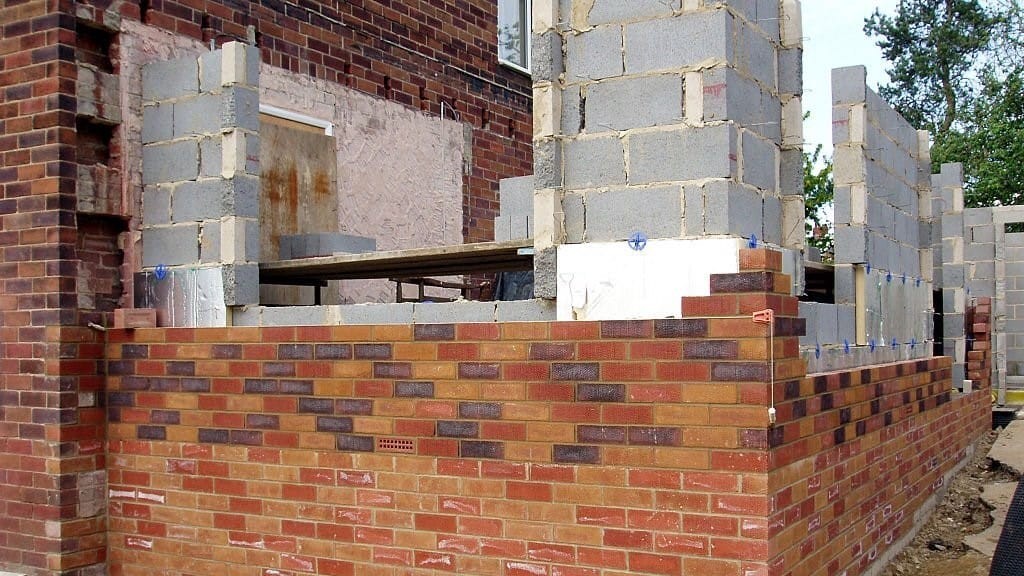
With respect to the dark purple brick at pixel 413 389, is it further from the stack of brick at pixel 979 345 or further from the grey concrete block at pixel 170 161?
the stack of brick at pixel 979 345

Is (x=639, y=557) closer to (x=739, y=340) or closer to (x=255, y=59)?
(x=739, y=340)

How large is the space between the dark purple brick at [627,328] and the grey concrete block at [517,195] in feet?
9.18

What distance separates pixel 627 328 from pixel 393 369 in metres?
1.36

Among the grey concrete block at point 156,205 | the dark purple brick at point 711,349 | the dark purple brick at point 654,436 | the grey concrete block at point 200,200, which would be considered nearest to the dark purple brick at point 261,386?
the grey concrete block at point 200,200

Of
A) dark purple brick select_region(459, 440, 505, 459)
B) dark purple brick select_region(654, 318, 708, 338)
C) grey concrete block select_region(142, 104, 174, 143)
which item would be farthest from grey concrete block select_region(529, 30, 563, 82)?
grey concrete block select_region(142, 104, 174, 143)

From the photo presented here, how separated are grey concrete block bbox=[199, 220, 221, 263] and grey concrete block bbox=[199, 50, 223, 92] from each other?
0.83 meters

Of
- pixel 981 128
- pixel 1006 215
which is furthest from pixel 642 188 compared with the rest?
pixel 981 128

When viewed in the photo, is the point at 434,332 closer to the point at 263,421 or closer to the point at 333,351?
the point at 333,351

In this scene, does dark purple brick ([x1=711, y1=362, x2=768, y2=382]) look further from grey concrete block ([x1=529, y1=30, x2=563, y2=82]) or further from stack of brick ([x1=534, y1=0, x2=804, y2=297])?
grey concrete block ([x1=529, y1=30, x2=563, y2=82])

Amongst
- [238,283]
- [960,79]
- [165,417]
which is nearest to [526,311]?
[238,283]

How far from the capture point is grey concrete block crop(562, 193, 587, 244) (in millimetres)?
4980

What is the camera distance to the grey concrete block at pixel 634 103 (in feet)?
15.7

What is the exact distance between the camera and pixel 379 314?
5.50 metres

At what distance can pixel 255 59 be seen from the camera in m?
6.15
